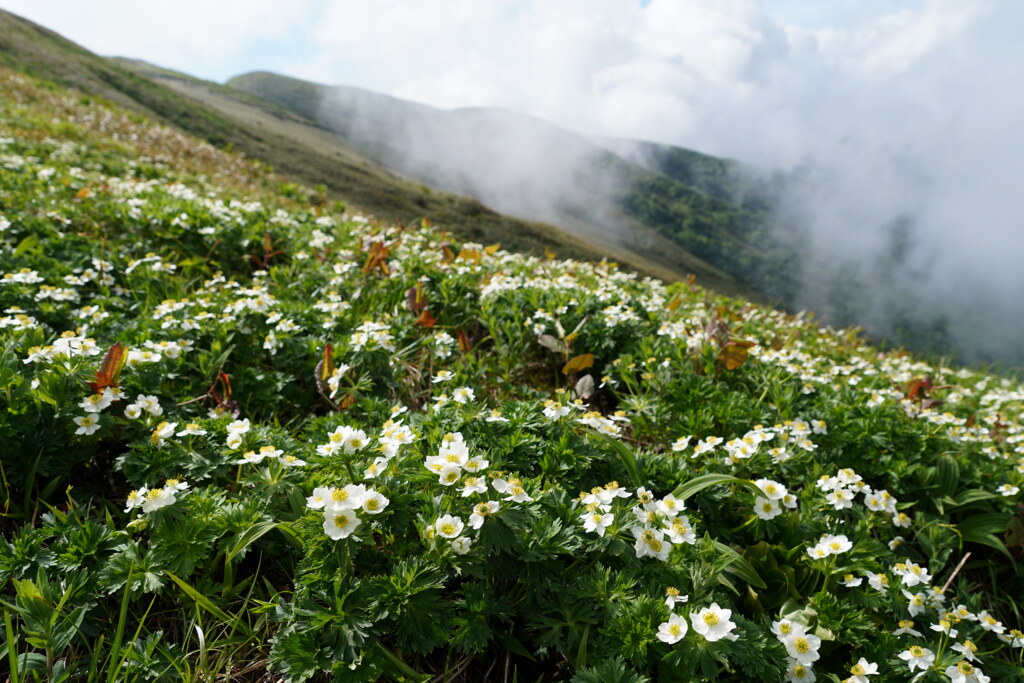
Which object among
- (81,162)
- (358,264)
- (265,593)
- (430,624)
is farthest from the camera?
(81,162)

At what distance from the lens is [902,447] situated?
10.1 feet

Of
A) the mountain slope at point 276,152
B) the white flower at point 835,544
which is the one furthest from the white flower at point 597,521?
the mountain slope at point 276,152

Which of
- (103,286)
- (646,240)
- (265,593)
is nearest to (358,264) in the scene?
(103,286)

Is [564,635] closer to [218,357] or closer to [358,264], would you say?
[218,357]

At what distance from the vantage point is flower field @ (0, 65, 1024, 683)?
1.74 m

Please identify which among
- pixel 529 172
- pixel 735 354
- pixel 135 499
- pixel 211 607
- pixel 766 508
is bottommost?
pixel 211 607

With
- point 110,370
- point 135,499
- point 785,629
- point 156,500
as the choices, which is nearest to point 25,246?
point 110,370

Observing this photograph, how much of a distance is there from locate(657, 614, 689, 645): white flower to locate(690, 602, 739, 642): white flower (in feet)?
0.12

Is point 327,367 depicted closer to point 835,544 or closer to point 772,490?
point 772,490

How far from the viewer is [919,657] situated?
1.96 m

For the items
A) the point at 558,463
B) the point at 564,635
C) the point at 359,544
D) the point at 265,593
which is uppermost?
the point at 558,463

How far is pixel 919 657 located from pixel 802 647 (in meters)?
0.46

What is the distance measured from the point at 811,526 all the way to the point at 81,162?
10.0 m

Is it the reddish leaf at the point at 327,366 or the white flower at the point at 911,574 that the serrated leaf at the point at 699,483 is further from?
the reddish leaf at the point at 327,366
